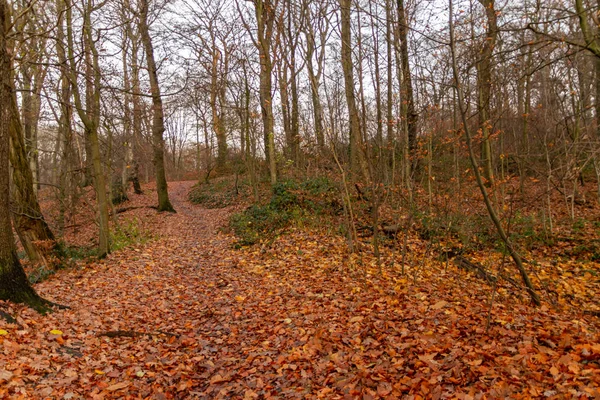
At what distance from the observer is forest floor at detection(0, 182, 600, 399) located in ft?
12.1

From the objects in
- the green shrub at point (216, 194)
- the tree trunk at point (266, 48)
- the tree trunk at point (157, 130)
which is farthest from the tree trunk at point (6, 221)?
the green shrub at point (216, 194)

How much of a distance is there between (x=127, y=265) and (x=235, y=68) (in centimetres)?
1000

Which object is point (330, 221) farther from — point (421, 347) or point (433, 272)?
point (421, 347)

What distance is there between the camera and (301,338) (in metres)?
5.02

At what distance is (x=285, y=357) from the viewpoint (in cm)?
462

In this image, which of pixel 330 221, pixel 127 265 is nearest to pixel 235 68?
pixel 330 221

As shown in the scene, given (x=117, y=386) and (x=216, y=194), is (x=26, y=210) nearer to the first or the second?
(x=117, y=386)

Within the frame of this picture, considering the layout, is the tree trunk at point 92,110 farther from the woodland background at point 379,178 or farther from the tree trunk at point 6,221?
the tree trunk at point 6,221

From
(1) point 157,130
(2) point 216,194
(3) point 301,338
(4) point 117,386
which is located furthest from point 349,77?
(2) point 216,194

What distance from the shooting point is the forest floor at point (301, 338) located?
3684 millimetres

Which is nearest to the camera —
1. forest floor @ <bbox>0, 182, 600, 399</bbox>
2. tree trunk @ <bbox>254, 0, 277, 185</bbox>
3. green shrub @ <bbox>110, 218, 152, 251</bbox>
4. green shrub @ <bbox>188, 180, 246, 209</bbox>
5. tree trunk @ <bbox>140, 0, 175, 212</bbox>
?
forest floor @ <bbox>0, 182, 600, 399</bbox>

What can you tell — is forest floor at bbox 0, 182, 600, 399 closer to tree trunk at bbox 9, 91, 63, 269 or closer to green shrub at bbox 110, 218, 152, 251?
tree trunk at bbox 9, 91, 63, 269

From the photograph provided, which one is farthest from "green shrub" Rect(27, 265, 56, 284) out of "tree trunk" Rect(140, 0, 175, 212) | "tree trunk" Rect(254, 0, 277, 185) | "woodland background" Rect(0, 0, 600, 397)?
"tree trunk" Rect(140, 0, 175, 212)

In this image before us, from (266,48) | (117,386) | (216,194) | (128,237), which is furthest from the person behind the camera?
(216,194)
